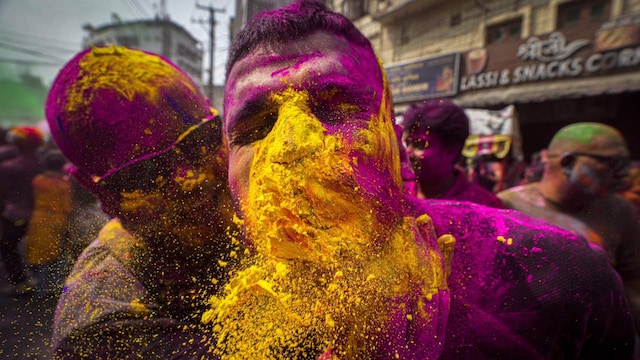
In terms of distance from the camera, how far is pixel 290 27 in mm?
970

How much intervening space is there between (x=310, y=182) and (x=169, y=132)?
59 centimetres

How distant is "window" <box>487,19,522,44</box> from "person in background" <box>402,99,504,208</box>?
8.80 meters

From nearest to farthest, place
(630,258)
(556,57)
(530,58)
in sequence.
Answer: (630,258) < (556,57) < (530,58)

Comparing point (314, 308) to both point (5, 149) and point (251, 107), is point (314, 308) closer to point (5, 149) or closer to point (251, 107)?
point (251, 107)

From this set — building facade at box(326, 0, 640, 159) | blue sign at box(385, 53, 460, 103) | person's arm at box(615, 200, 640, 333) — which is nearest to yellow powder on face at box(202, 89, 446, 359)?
person's arm at box(615, 200, 640, 333)

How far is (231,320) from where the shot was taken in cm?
77

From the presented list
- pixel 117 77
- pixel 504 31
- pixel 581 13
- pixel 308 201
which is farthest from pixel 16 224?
pixel 504 31

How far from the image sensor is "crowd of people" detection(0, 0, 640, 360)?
71 centimetres

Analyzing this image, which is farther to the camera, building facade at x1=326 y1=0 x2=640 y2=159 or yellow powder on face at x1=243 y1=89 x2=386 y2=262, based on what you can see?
building facade at x1=326 y1=0 x2=640 y2=159

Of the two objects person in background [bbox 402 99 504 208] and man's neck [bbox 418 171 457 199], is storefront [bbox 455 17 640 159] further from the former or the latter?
man's neck [bbox 418 171 457 199]

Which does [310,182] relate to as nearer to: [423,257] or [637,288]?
[423,257]

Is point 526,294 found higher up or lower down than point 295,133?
lower down

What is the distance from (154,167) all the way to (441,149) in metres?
2.14

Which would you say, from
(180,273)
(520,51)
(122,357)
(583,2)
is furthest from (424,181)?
(583,2)
